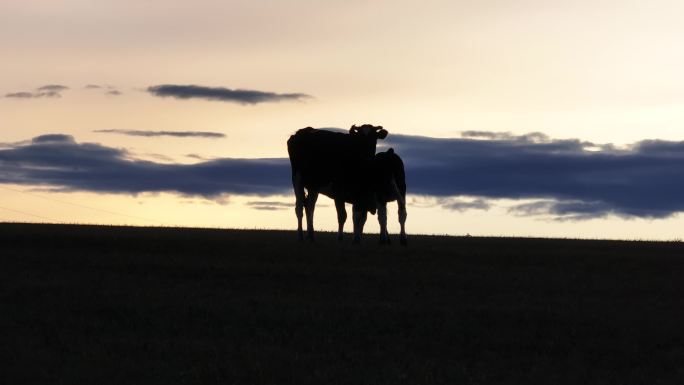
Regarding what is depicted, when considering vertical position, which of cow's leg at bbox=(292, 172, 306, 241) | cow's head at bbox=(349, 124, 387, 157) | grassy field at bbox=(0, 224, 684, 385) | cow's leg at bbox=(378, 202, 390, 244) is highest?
cow's head at bbox=(349, 124, 387, 157)

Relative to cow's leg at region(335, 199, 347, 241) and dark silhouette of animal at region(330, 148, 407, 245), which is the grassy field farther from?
cow's leg at region(335, 199, 347, 241)

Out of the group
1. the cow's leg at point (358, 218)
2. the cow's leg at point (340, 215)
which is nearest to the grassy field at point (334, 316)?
the cow's leg at point (358, 218)

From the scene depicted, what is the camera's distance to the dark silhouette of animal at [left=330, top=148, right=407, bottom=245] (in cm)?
3512

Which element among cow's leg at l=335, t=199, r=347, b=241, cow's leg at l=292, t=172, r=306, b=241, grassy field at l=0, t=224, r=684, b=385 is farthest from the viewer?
cow's leg at l=292, t=172, r=306, b=241

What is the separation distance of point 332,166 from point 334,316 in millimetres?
16898

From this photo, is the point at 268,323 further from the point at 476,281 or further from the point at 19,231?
the point at 19,231

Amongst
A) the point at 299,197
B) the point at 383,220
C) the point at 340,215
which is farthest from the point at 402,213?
the point at 299,197

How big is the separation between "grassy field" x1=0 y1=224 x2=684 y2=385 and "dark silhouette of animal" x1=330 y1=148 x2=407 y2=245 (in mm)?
3473

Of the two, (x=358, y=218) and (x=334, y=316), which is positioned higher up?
(x=358, y=218)

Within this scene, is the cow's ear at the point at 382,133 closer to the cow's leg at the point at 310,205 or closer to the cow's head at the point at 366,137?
the cow's head at the point at 366,137

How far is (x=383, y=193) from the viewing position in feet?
116

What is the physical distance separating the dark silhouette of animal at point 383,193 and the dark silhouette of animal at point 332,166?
0.04 metres

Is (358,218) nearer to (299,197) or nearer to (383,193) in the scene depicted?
(383,193)

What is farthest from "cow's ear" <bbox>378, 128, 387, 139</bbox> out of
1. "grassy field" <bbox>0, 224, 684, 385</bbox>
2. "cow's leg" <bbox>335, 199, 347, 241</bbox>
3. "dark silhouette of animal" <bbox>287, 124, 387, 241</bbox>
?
"grassy field" <bbox>0, 224, 684, 385</bbox>
